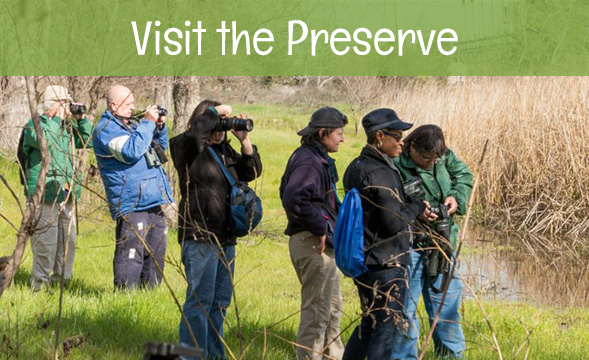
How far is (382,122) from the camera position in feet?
14.4

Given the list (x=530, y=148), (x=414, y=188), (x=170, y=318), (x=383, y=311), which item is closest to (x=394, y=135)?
(x=414, y=188)

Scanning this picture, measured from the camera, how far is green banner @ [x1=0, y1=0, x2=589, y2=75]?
9688mm

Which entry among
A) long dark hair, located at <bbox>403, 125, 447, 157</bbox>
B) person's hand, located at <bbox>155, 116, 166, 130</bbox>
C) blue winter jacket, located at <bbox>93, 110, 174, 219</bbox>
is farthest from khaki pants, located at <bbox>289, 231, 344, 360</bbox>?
person's hand, located at <bbox>155, 116, 166, 130</bbox>

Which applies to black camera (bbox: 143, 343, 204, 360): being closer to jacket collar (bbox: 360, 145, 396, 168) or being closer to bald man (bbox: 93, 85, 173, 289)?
jacket collar (bbox: 360, 145, 396, 168)

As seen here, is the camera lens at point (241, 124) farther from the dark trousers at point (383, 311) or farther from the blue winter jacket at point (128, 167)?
the blue winter jacket at point (128, 167)

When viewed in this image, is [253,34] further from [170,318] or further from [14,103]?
[170,318]

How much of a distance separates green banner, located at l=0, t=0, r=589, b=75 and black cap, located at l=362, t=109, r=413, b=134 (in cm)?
171

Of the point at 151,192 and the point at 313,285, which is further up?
the point at 151,192

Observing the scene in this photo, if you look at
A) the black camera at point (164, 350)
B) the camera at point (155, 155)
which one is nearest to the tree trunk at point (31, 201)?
the black camera at point (164, 350)

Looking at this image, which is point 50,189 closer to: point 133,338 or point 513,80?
point 133,338

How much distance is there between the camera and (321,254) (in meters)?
4.66

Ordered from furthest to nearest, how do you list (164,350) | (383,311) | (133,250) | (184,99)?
(184,99), (133,250), (383,311), (164,350)

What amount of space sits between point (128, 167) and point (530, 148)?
22.7 feet

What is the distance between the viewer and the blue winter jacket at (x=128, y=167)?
5.90 meters
